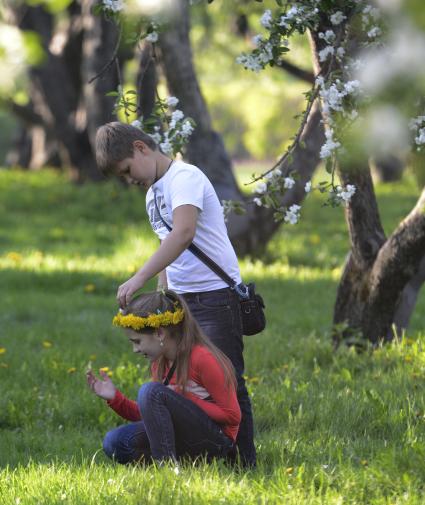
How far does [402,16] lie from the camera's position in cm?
173

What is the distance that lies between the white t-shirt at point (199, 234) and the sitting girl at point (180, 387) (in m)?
0.20

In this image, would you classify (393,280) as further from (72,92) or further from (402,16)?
(72,92)

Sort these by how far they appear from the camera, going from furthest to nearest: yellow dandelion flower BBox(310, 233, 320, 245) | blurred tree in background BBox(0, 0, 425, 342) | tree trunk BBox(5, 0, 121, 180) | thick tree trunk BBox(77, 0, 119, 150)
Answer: tree trunk BBox(5, 0, 121, 180)
thick tree trunk BBox(77, 0, 119, 150)
yellow dandelion flower BBox(310, 233, 320, 245)
blurred tree in background BBox(0, 0, 425, 342)

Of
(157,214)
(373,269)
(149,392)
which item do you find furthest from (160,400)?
(373,269)

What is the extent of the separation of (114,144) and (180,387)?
1.03m

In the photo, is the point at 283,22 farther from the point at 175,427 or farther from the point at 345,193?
the point at 175,427

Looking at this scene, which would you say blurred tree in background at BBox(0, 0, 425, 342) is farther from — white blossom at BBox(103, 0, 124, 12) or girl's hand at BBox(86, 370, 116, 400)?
girl's hand at BBox(86, 370, 116, 400)

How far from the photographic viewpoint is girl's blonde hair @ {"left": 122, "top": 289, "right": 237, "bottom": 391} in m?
3.92

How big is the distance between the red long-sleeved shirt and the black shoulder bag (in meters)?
0.36

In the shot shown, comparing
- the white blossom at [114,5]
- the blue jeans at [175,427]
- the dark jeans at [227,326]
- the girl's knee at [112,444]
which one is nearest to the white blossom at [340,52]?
the white blossom at [114,5]

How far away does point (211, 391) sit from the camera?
155 inches

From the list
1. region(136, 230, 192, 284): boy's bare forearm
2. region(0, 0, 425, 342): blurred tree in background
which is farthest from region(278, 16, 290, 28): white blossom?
region(136, 230, 192, 284): boy's bare forearm

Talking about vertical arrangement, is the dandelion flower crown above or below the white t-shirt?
below

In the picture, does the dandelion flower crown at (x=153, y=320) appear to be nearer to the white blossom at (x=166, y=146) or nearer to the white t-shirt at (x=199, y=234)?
the white t-shirt at (x=199, y=234)
